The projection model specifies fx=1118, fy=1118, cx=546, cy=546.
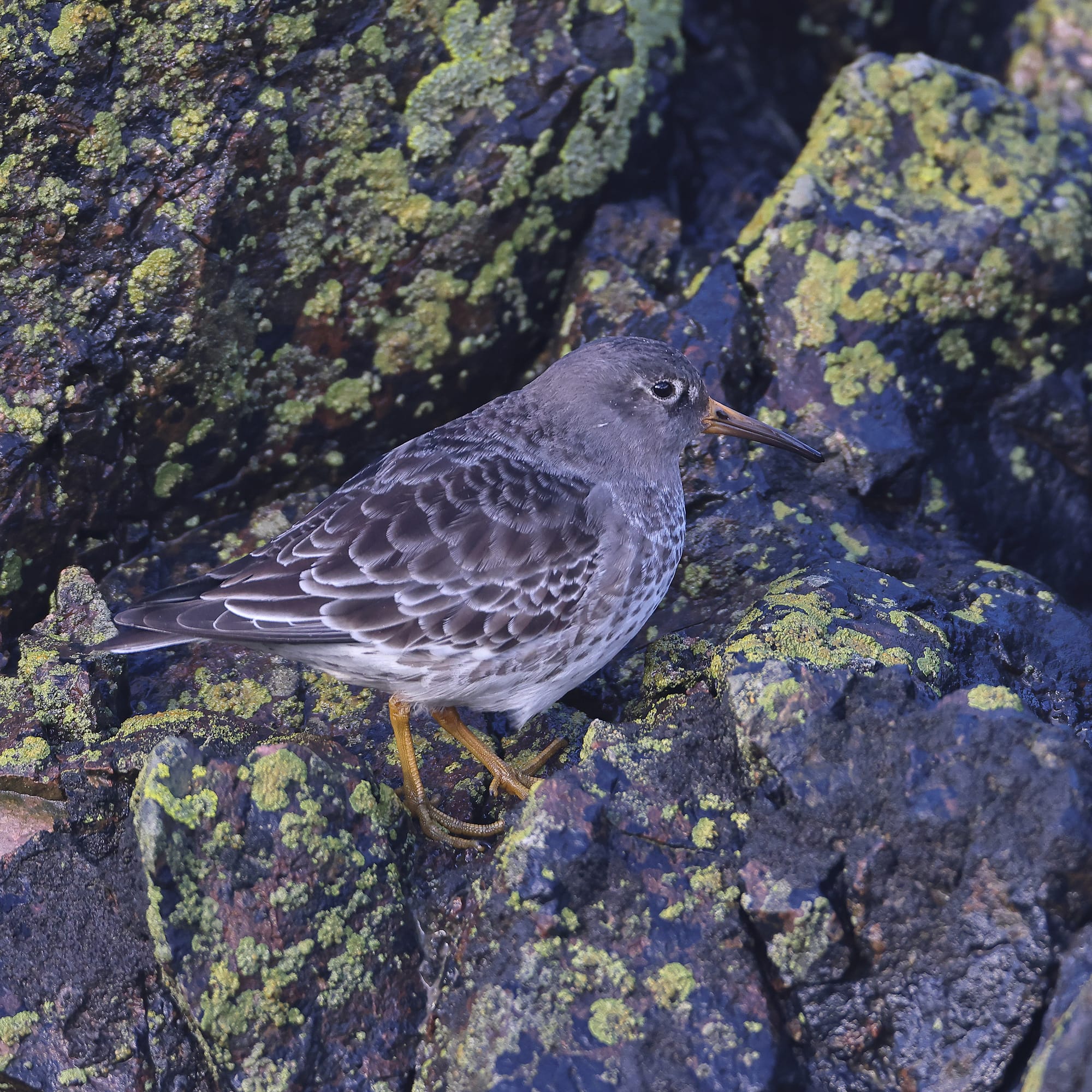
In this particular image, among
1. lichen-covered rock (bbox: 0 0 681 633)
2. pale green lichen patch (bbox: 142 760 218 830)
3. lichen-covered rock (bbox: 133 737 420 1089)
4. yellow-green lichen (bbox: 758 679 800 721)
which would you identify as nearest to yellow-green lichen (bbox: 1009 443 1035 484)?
lichen-covered rock (bbox: 0 0 681 633)

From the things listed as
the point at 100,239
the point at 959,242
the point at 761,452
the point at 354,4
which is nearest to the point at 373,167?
the point at 354,4

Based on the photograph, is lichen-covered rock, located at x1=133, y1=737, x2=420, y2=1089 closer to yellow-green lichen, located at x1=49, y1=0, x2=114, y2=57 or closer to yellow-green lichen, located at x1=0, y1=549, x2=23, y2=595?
yellow-green lichen, located at x1=0, y1=549, x2=23, y2=595

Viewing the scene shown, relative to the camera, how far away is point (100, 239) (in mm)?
4684

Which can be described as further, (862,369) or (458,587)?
(862,369)

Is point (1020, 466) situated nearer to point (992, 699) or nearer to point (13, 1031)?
point (992, 699)

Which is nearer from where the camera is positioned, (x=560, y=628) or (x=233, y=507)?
(x=560, y=628)

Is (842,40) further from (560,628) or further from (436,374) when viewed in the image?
(560,628)

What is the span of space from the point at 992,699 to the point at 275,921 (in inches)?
91.6

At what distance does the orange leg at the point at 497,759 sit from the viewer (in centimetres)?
425

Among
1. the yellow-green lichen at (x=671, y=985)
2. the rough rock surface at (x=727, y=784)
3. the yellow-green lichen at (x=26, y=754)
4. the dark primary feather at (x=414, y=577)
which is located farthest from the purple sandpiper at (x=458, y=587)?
the yellow-green lichen at (x=671, y=985)

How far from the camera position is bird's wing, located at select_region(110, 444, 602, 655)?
4.10 meters

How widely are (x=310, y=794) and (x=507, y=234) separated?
3.04 metres

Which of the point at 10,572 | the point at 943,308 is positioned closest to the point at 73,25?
the point at 10,572

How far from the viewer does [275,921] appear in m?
3.49
